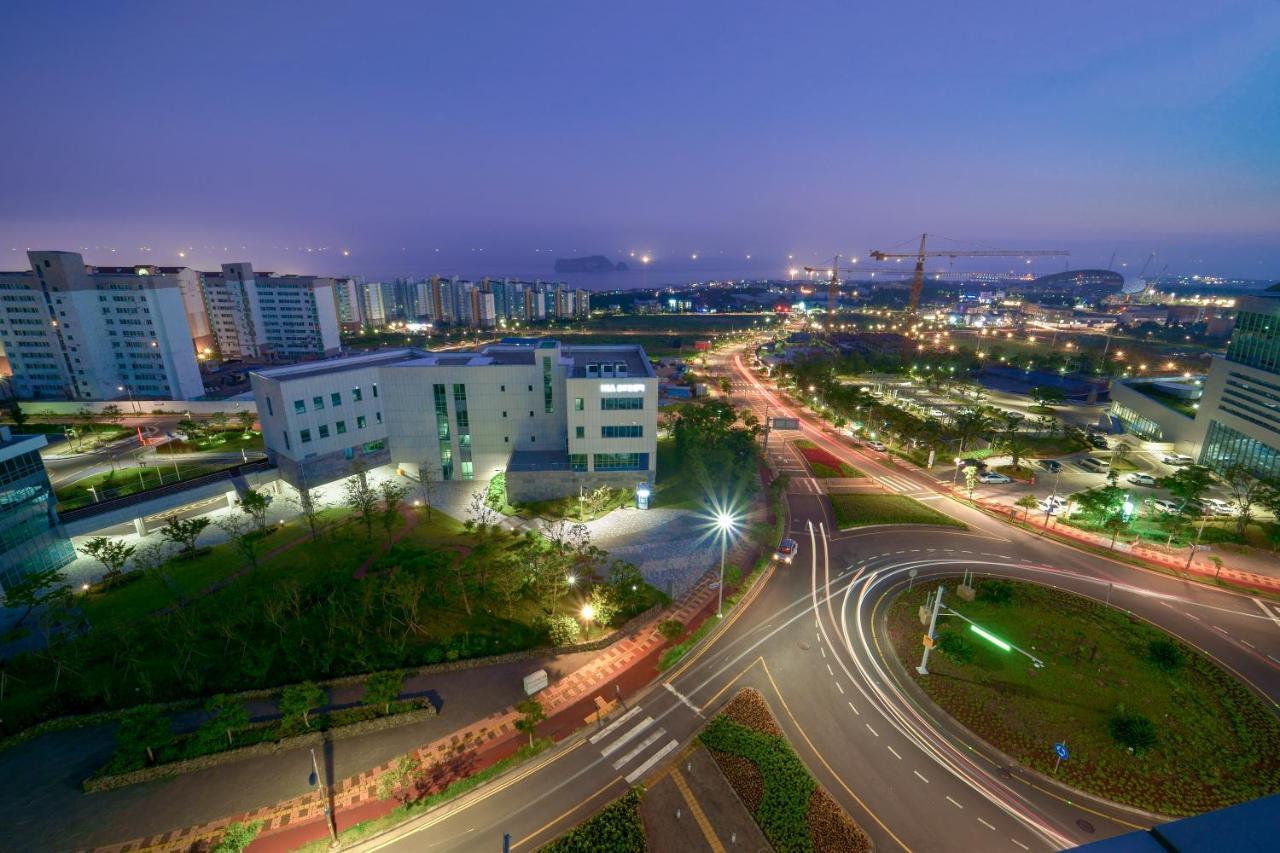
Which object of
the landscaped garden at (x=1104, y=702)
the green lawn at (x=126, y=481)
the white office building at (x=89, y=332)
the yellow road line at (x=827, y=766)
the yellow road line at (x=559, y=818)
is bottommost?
the yellow road line at (x=827, y=766)

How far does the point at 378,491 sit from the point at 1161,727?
71.1 m

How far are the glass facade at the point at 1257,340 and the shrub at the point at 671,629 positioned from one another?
76018 mm

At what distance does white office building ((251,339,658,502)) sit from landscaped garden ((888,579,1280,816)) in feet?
112

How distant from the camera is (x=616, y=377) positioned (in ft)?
197

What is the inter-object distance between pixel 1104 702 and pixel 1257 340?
6054 centimetres

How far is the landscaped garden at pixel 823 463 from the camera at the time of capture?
72000mm

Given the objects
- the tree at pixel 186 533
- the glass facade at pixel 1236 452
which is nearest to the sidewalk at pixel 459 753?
the tree at pixel 186 533

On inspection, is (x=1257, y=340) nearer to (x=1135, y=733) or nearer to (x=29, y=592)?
(x=1135, y=733)

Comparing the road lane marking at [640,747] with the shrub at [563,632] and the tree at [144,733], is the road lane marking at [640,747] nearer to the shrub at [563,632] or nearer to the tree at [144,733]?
the shrub at [563,632]

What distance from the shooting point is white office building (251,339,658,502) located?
60.0 metres

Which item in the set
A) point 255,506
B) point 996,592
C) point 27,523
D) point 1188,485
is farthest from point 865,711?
point 27,523

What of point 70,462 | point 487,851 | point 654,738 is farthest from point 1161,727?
point 70,462

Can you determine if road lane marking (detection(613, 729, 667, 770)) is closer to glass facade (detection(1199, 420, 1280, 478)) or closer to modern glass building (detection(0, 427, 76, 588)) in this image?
modern glass building (detection(0, 427, 76, 588))

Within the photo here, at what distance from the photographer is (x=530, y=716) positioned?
32.5 meters
